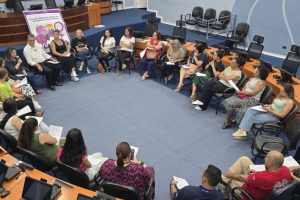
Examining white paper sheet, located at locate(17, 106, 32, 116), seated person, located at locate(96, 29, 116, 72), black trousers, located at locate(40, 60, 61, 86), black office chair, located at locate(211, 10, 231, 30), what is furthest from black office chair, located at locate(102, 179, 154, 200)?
black office chair, located at locate(211, 10, 231, 30)

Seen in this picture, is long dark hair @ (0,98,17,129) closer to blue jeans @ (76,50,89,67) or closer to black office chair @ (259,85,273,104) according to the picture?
blue jeans @ (76,50,89,67)

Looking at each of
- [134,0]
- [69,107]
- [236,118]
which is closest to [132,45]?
[69,107]

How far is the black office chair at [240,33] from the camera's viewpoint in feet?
31.7

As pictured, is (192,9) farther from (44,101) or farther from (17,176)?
(17,176)

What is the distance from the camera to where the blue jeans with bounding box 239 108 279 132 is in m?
4.96

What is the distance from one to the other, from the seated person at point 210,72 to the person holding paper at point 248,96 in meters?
0.89

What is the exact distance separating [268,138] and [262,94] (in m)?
1.11

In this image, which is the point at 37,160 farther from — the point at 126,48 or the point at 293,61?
the point at 293,61

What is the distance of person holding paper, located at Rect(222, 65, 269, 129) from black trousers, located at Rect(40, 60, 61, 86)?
3.94m

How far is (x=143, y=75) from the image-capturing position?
25.7ft

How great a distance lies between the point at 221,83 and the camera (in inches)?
240

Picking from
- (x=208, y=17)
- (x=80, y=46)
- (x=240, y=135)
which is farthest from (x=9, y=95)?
(x=208, y=17)

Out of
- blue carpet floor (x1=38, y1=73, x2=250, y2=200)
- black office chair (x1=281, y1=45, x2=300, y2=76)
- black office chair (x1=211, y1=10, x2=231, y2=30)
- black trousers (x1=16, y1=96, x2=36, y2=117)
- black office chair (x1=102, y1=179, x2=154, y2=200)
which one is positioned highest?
black office chair (x1=211, y1=10, x2=231, y2=30)

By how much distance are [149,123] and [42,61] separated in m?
3.06
